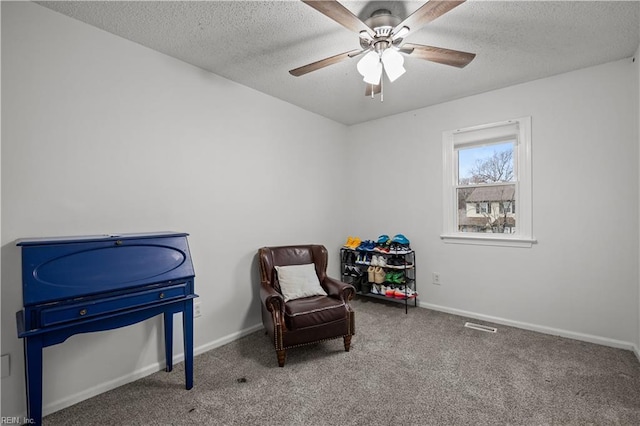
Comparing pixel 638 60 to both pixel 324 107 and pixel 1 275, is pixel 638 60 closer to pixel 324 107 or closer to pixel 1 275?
pixel 324 107

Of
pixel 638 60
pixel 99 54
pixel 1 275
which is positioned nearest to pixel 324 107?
pixel 99 54

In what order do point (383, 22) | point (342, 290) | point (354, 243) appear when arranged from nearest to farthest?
point (383, 22), point (342, 290), point (354, 243)

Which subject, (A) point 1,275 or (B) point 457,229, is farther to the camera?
(B) point 457,229

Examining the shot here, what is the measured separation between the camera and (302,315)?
99.1 inches

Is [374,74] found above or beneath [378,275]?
above

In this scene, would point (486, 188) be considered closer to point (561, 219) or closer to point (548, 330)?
point (561, 219)

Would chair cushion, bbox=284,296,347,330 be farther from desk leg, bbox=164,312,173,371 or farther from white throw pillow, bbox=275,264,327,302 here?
desk leg, bbox=164,312,173,371

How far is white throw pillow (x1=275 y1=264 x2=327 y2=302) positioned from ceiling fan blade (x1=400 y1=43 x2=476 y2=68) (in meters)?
2.16

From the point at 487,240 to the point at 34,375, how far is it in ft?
12.8

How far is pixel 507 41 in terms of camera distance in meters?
2.35

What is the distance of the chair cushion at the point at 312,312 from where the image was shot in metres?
2.50

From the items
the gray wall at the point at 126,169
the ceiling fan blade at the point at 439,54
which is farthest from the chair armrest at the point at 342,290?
the ceiling fan blade at the point at 439,54

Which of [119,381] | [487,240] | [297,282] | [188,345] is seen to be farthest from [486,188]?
[119,381]

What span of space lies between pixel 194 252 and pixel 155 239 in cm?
61
